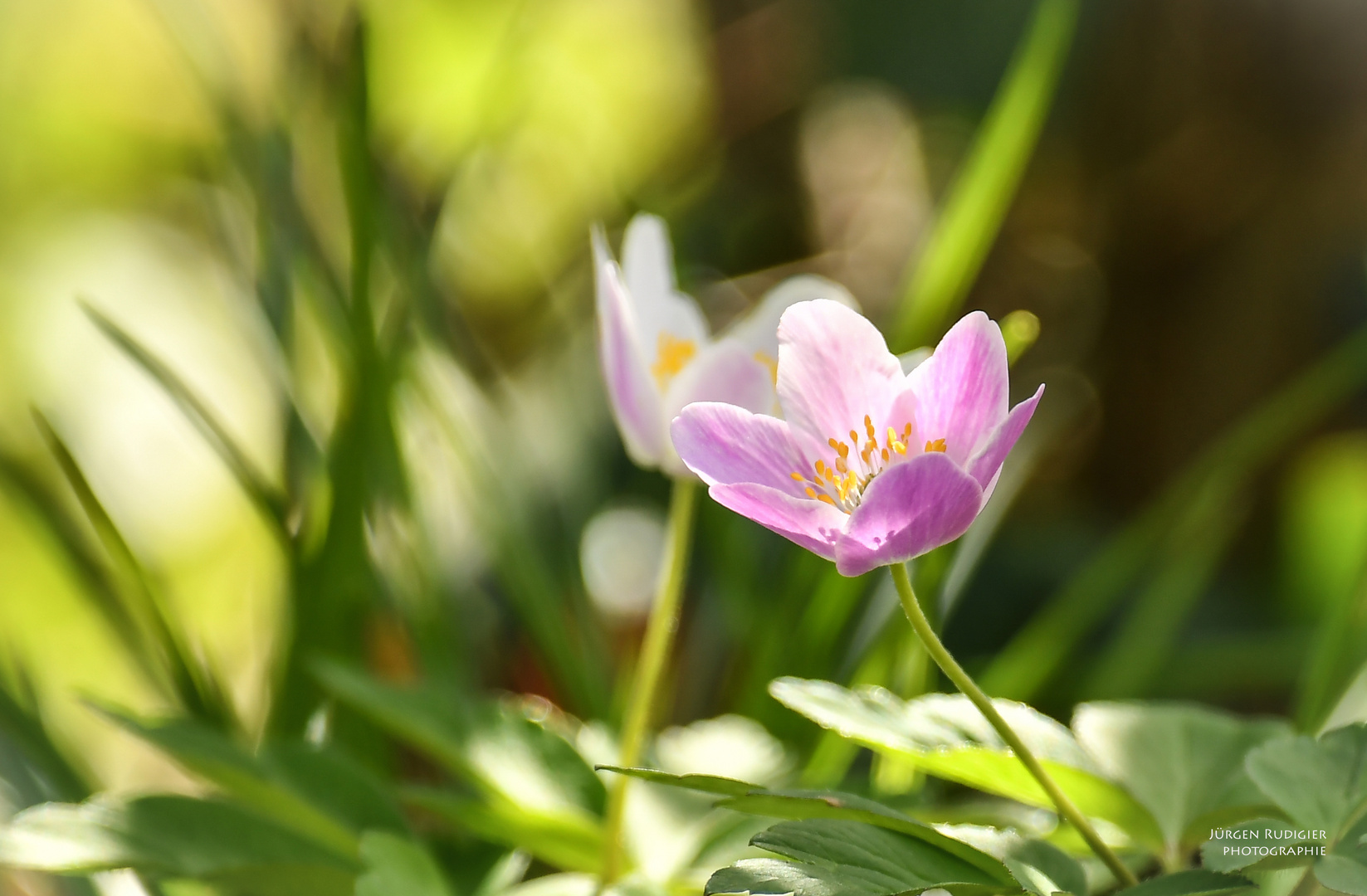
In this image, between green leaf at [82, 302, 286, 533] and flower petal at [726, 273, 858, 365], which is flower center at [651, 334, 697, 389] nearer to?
flower petal at [726, 273, 858, 365]

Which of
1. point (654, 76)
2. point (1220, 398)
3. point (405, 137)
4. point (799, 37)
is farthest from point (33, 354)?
point (1220, 398)

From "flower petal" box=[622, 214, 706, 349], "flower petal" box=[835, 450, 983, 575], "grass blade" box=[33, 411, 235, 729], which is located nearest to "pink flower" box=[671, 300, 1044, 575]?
"flower petal" box=[835, 450, 983, 575]

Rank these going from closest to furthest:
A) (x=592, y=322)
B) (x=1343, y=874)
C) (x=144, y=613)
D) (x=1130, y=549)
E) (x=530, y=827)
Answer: (x=1343, y=874) < (x=530, y=827) < (x=144, y=613) < (x=1130, y=549) < (x=592, y=322)

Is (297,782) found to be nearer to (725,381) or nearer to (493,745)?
(493,745)

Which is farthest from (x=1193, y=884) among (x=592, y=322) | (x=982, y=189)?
(x=592, y=322)

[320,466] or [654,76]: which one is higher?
[654,76]

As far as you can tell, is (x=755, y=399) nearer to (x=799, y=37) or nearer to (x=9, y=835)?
(x=9, y=835)

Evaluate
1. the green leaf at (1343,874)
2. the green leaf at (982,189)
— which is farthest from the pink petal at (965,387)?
the green leaf at (982,189)
